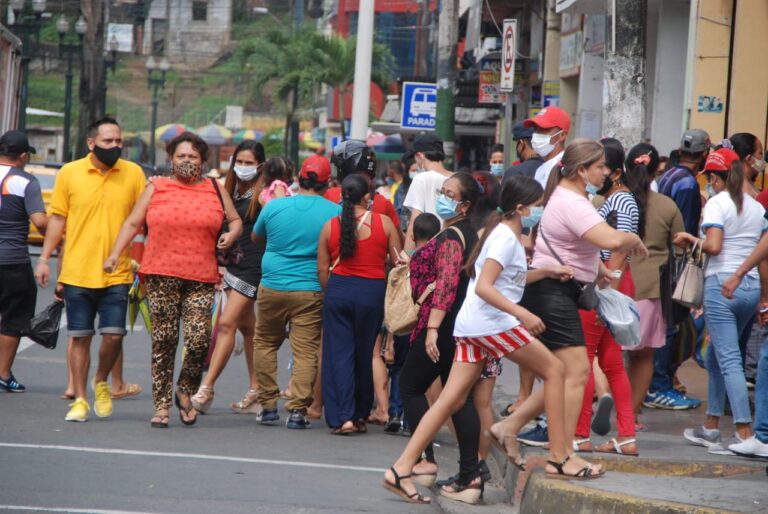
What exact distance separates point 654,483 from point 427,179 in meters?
4.01

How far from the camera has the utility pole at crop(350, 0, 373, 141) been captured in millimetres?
19656

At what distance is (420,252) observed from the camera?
26.5 ft

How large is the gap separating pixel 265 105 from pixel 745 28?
227 ft

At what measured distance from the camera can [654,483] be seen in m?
7.03

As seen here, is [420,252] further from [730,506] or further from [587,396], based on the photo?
[730,506]

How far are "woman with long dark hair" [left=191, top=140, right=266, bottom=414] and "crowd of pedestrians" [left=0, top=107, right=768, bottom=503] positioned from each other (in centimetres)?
2

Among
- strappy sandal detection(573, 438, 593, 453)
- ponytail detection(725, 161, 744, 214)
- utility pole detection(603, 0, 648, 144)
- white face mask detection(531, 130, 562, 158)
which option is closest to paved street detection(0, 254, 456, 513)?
strappy sandal detection(573, 438, 593, 453)

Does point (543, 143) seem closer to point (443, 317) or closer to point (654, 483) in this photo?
point (443, 317)

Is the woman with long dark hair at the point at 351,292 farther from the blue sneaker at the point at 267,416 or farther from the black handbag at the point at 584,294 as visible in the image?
the black handbag at the point at 584,294

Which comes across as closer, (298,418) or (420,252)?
(420,252)

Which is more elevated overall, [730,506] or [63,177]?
[63,177]

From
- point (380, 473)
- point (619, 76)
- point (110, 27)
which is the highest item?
point (110, 27)

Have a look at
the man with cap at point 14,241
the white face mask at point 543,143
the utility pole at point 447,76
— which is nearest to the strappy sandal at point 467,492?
the white face mask at point 543,143

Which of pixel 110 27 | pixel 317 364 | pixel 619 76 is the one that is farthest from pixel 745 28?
pixel 110 27
